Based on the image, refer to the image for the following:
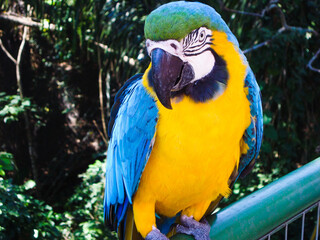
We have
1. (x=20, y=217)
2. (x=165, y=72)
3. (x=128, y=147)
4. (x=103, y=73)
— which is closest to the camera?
(x=165, y=72)

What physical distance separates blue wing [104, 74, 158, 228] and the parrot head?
0.13m

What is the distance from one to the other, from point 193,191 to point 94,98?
3309 mm

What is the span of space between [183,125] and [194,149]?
0.27 ft

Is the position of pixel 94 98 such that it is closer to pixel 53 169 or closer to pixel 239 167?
pixel 53 169

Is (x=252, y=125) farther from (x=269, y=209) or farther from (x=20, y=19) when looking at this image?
(x=20, y=19)

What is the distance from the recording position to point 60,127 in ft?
14.7

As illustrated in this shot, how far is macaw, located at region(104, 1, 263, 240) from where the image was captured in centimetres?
100

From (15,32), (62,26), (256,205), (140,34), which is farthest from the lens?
(15,32)

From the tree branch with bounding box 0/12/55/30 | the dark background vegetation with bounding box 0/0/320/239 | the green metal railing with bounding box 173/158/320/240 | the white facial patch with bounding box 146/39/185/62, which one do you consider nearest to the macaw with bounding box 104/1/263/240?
the white facial patch with bounding box 146/39/185/62

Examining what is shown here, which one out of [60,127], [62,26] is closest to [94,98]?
[60,127]

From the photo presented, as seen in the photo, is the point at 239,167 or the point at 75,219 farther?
the point at 75,219

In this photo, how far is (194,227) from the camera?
1260 millimetres

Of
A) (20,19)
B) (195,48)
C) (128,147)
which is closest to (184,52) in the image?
(195,48)

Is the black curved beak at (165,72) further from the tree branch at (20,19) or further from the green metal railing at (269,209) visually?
the tree branch at (20,19)
